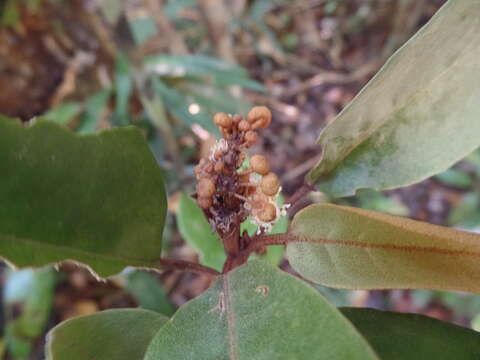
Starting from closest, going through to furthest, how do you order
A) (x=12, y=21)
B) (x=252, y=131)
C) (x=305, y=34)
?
(x=252, y=131) < (x=12, y=21) < (x=305, y=34)

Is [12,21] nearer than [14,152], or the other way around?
[14,152]

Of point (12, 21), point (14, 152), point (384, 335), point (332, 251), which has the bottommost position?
point (384, 335)

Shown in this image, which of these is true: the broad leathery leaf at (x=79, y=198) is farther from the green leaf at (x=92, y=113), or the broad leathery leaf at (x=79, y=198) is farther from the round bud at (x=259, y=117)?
the green leaf at (x=92, y=113)

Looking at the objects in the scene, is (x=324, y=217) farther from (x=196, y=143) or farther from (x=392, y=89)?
(x=196, y=143)

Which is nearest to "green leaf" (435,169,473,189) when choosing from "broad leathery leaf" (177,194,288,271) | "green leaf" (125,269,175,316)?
"green leaf" (125,269,175,316)

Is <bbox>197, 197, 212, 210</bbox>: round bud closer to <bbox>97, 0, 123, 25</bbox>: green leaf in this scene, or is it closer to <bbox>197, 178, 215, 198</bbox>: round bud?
<bbox>197, 178, 215, 198</bbox>: round bud

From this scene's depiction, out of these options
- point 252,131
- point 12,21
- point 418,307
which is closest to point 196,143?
point 12,21

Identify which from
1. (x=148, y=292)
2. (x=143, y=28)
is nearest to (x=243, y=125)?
(x=148, y=292)
